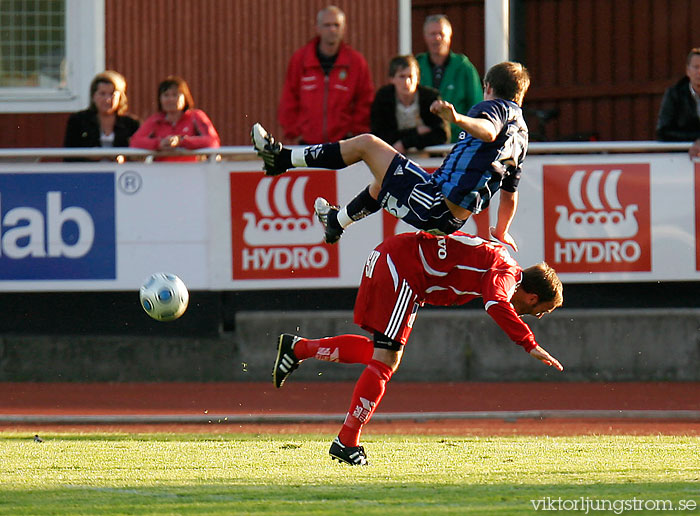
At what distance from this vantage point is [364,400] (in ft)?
25.7

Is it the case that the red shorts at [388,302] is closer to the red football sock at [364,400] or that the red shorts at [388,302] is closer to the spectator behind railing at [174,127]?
the red football sock at [364,400]

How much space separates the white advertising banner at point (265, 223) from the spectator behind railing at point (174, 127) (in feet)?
0.73

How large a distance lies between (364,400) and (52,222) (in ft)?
18.1

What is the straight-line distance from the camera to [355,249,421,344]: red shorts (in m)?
7.88

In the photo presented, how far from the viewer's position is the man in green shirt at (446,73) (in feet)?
40.0

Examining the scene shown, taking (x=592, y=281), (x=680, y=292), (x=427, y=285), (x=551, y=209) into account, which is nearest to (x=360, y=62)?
(x=551, y=209)

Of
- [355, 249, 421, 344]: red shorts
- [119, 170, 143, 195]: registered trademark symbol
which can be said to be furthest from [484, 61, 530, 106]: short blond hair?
[119, 170, 143, 195]: registered trademark symbol

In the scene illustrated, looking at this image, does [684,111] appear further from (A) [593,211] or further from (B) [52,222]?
(B) [52,222]

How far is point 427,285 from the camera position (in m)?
8.01

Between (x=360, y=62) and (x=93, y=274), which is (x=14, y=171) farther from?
(x=360, y=62)

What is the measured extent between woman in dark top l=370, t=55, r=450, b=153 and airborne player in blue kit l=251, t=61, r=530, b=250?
3.69 meters

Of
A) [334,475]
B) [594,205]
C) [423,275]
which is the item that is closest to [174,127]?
[594,205]

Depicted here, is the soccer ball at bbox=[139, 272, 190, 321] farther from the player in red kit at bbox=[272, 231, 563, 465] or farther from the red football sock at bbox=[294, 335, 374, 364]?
the player in red kit at bbox=[272, 231, 563, 465]

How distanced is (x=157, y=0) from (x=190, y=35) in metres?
0.55
